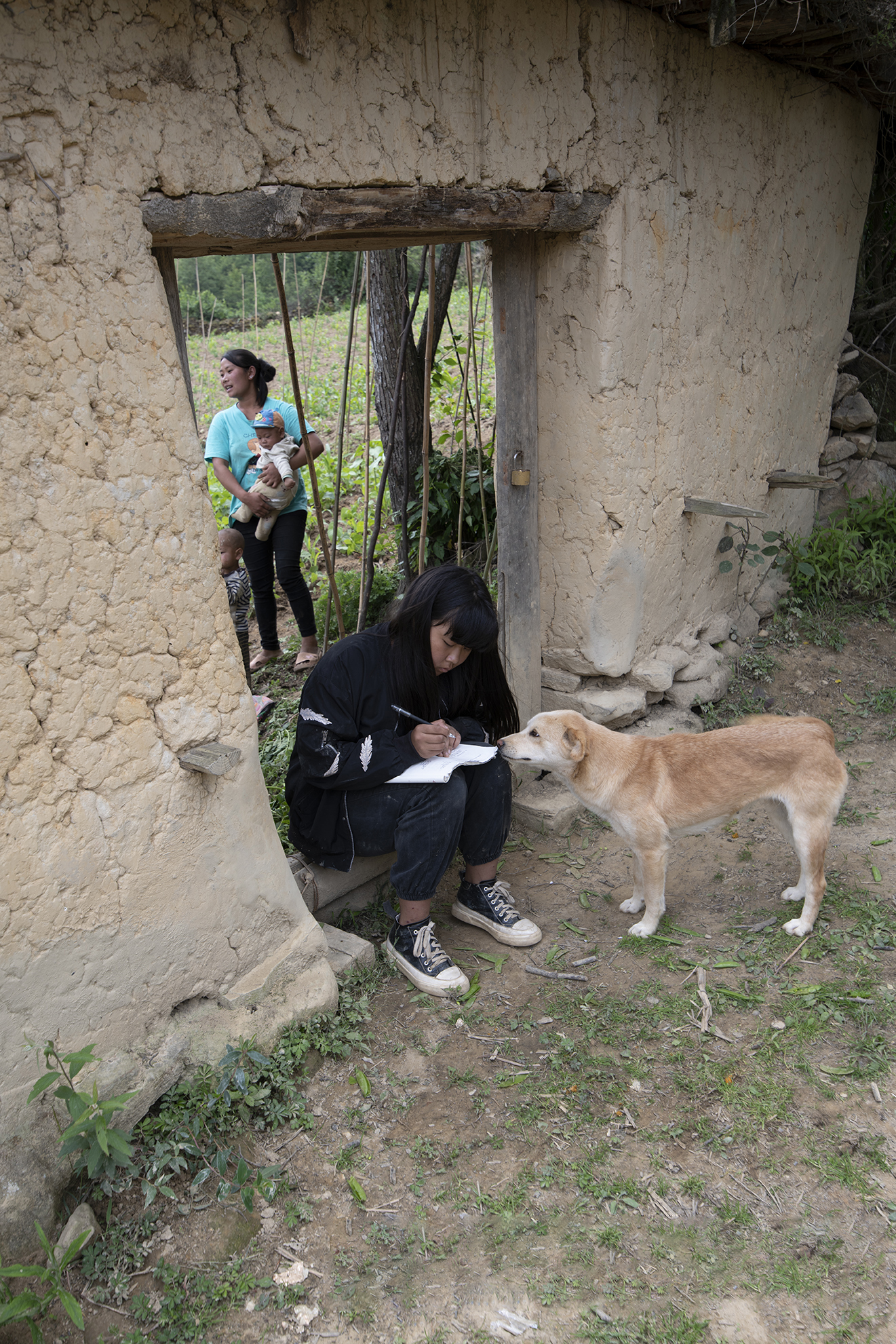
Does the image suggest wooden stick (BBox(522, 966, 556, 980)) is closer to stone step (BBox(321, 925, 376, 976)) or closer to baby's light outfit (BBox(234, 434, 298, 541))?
stone step (BBox(321, 925, 376, 976))

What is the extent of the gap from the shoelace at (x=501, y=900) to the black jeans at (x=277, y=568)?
2.45 meters

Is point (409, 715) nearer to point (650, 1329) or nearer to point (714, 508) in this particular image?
point (650, 1329)

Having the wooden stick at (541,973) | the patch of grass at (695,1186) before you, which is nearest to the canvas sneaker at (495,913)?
the wooden stick at (541,973)

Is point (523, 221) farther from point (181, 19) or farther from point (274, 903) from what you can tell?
point (274, 903)

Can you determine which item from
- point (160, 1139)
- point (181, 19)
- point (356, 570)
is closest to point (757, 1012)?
point (160, 1139)

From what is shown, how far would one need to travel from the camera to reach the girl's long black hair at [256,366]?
5.08 m

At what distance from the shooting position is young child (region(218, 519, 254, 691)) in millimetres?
4964

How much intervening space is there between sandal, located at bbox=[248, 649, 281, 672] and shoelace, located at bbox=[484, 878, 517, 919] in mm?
2664

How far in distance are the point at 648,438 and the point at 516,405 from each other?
25.9 inches

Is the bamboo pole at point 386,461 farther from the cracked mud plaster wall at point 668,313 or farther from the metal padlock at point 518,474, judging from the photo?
the cracked mud plaster wall at point 668,313

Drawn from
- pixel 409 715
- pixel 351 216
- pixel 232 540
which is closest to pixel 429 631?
pixel 409 715

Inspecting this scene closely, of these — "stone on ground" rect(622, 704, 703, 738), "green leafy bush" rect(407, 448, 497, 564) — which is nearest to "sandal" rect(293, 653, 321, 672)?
"green leafy bush" rect(407, 448, 497, 564)

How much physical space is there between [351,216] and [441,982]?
2546 millimetres

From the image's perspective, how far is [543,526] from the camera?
428cm
